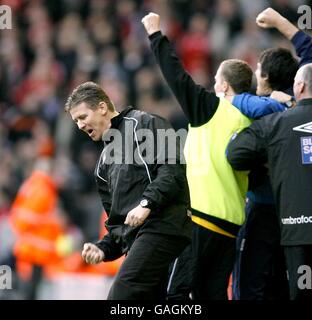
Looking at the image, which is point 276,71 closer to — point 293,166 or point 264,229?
point 293,166

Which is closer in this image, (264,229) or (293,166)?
(293,166)

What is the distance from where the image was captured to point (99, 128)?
6.56m

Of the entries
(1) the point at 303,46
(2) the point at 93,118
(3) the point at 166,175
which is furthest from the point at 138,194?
(1) the point at 303,46

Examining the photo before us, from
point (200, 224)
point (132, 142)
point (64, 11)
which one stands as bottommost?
point (200, 224)

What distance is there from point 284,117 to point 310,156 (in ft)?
0.96

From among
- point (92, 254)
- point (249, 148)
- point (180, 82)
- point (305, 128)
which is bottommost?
point (92, 254)

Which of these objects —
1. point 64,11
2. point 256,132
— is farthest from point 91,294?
point 64,11

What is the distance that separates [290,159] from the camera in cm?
635

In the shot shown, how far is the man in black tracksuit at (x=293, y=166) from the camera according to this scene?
6324 millimetres

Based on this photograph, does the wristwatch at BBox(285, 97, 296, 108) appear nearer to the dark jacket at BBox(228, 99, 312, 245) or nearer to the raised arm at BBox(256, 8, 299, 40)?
the dark jacket at BBox(228, 99, 312, 245)

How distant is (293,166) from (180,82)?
895 millimetres

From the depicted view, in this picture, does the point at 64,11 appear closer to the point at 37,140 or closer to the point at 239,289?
the point at 37,140

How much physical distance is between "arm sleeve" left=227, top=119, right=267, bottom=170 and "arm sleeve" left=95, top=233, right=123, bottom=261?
0.88 metres

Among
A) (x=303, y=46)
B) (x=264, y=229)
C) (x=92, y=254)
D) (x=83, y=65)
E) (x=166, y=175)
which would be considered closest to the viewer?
(x=166, y=175)
